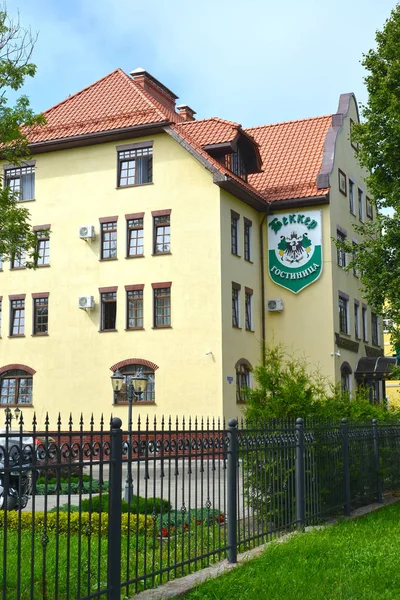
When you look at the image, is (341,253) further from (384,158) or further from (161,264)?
(384,158)

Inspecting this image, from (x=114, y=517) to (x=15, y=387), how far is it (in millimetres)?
26829

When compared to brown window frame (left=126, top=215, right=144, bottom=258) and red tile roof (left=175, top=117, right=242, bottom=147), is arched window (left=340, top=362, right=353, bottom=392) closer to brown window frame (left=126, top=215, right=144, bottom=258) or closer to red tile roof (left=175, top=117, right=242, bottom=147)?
brown window frame (left=126, top=215, right=144, bottom=258)

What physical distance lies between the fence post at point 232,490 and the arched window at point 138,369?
21.0 metres

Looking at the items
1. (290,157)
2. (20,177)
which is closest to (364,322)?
(290,157)

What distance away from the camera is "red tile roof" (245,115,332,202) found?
111 ft

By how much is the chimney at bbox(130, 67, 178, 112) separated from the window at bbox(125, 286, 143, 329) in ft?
30.7

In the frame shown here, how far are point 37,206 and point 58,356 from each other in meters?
6.07

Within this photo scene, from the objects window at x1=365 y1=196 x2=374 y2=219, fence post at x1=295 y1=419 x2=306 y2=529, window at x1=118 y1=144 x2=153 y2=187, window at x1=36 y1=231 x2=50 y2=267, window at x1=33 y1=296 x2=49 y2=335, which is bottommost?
fence post at x1=295 y1=419 x2=306 y2=529

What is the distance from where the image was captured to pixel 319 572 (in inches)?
318

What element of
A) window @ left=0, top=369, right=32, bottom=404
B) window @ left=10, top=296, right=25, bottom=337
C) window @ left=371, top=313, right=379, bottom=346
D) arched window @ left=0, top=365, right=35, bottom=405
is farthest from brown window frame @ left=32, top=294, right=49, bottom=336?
window @ left=371, top=313, right=379, bottom=346

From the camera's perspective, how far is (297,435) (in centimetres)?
1103

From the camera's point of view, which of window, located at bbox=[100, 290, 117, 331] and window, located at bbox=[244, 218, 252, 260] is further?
window, located at bbox=[244, 218, 252, 260]

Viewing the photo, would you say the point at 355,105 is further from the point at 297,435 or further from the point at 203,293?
the point at 297,435

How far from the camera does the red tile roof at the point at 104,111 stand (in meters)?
31.3
